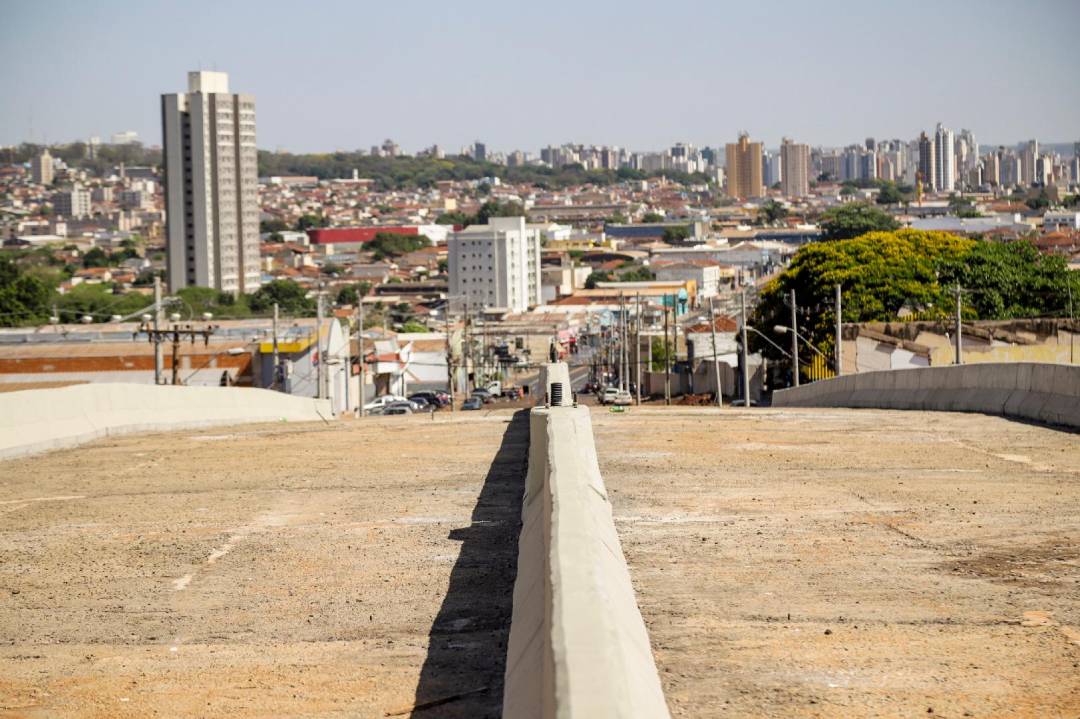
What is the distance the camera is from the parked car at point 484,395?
277 ft

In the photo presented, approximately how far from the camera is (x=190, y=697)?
26.2 ft

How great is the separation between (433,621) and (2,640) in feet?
7.88

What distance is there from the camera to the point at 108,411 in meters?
24.4

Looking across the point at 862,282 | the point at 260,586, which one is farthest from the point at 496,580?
the point at 862,282

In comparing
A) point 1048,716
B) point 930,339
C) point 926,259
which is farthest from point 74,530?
point 926,259

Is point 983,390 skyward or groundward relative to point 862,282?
groundward

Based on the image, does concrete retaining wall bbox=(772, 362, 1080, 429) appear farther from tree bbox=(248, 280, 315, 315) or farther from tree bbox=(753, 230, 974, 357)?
tree bbox=(248, 280, 315, 315)

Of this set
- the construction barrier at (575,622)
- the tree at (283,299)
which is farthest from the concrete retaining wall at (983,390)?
the tree at (283,299)

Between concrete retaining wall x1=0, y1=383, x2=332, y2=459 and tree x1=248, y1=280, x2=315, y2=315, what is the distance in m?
144

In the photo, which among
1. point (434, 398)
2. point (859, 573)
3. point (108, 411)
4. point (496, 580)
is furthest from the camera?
point (434, 398)

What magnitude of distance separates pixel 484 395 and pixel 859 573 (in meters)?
78.8

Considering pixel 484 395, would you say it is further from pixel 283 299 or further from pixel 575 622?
pixel 283 299

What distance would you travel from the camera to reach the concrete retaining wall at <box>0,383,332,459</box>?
20516 millimetres

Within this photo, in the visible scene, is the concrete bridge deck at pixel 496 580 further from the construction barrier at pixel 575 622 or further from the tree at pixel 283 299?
the tree at pixel 283 299
